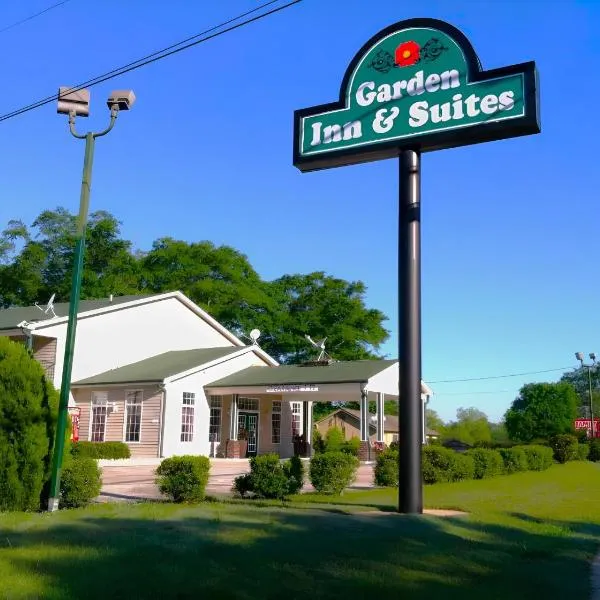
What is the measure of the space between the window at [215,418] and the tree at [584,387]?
3470 inches

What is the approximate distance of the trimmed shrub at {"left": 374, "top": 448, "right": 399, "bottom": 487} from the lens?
Answer: 55.5ft

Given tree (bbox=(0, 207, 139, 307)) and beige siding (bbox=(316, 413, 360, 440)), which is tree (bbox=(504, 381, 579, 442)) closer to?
beige siding (bbox=(316, 413, 360, 440))

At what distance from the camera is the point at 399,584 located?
6.45m

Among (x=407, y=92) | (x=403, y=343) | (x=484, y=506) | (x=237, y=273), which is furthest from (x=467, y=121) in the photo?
(x=237, y=273)

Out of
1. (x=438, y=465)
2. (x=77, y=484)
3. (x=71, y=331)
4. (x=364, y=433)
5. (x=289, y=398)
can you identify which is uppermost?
(x=289, y=398)

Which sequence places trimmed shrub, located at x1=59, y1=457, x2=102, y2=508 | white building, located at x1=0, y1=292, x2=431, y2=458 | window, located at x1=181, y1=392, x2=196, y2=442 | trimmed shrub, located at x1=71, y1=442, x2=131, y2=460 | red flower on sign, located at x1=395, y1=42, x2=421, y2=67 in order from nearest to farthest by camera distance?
trimmed shrub, located at x1=59, y1=457, x2=102, y2=508, red flower on sign, located at x1=395, y1=42, x2=421, y2=67, trimmed shrub, located at x1=71, y1=442, x2=131, y2=460, white building, located at x1=0, y1=292, x2=431, y2=458, window, located at x1=181, y1=392, x2=196, y2=442

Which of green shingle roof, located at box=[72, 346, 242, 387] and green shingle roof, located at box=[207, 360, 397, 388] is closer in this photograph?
green shingle roof, located at box=[207, 360, 397, 388]

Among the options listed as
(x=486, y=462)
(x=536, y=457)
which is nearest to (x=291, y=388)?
(x=536, y=457)

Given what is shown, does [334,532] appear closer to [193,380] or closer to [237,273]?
[193,380]

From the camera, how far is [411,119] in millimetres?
12305

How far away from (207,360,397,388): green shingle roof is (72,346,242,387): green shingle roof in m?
1.44

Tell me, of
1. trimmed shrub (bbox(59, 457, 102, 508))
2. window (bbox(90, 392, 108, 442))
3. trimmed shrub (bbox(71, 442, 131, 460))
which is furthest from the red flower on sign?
window (bbox(90, 392, 108, 442))

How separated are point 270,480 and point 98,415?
64.6ft

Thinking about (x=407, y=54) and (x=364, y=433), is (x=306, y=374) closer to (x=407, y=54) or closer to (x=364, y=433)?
(x=364, y=433)
